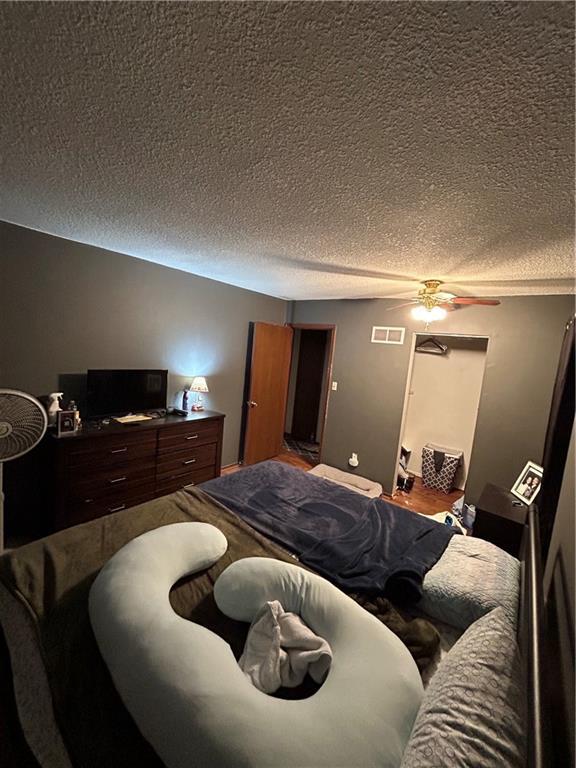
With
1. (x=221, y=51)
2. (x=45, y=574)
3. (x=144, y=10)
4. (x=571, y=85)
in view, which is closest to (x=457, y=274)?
(x=571, y=85)

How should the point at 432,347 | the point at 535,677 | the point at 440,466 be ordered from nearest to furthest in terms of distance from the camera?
the point at 535,677 < the point at 440,466 < the point at 432,347

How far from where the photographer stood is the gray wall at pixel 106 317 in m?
2.32

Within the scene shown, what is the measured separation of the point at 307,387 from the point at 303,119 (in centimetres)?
474

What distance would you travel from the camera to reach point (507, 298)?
305 centimetres

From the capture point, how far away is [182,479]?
10.1 ft

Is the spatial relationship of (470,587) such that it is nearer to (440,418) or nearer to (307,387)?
(440,418)

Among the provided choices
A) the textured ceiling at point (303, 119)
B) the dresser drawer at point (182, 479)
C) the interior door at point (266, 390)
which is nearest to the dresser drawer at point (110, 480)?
the dresser drawer at point (182, 479)

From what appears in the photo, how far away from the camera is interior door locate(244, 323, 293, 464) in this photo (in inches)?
165

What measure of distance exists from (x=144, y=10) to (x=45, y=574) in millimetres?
1908

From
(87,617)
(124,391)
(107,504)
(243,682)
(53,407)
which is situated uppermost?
(124,391)

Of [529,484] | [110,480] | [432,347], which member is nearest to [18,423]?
[110,480]

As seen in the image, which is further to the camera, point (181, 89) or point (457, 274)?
point (457, 274)

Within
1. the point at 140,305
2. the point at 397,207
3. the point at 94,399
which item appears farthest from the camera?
the point at 140,305

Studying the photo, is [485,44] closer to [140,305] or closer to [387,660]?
[387,660]
